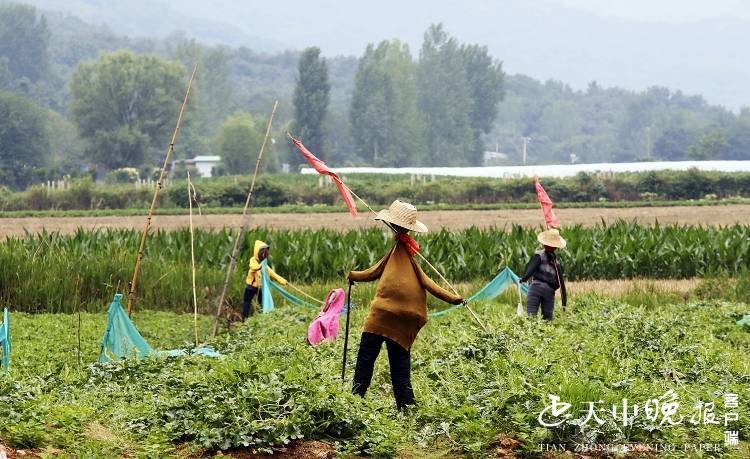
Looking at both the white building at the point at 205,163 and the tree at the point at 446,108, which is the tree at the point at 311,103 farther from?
the tree at the point at 446,108

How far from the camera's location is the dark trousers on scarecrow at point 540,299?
47.3ft

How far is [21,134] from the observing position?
109500mm

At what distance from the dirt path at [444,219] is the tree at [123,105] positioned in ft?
194

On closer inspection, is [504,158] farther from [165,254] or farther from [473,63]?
[165,254]

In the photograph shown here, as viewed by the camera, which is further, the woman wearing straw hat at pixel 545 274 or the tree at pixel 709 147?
the tree at pixel 709 147

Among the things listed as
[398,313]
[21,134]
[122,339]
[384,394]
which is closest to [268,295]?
[122,339]

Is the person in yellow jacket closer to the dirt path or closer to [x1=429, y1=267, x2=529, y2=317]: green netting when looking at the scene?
[x1=429, y1=267, x2=529, y2=317]: green netting

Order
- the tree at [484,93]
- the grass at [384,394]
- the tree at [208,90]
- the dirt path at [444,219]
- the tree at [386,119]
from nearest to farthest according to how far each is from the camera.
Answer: the grass at [384,394] → the dirt path at [444,219] → the tree at [386,119] → the tree at [208,90] → the tree at [484,93]

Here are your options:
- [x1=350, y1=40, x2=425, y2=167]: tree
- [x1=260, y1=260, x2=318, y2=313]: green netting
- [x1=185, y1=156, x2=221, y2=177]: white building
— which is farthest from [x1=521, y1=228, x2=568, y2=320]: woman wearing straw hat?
[x1=350, y1=40, x2=425, y2=167]: tree

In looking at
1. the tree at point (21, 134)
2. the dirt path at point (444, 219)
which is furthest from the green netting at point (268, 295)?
the tree at point (21, 134)

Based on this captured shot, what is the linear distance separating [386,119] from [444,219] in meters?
81.6

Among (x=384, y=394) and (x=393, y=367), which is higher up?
(x=393, y=367)

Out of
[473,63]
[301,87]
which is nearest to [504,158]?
[473,63]

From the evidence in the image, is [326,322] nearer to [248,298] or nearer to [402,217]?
[402,217]
